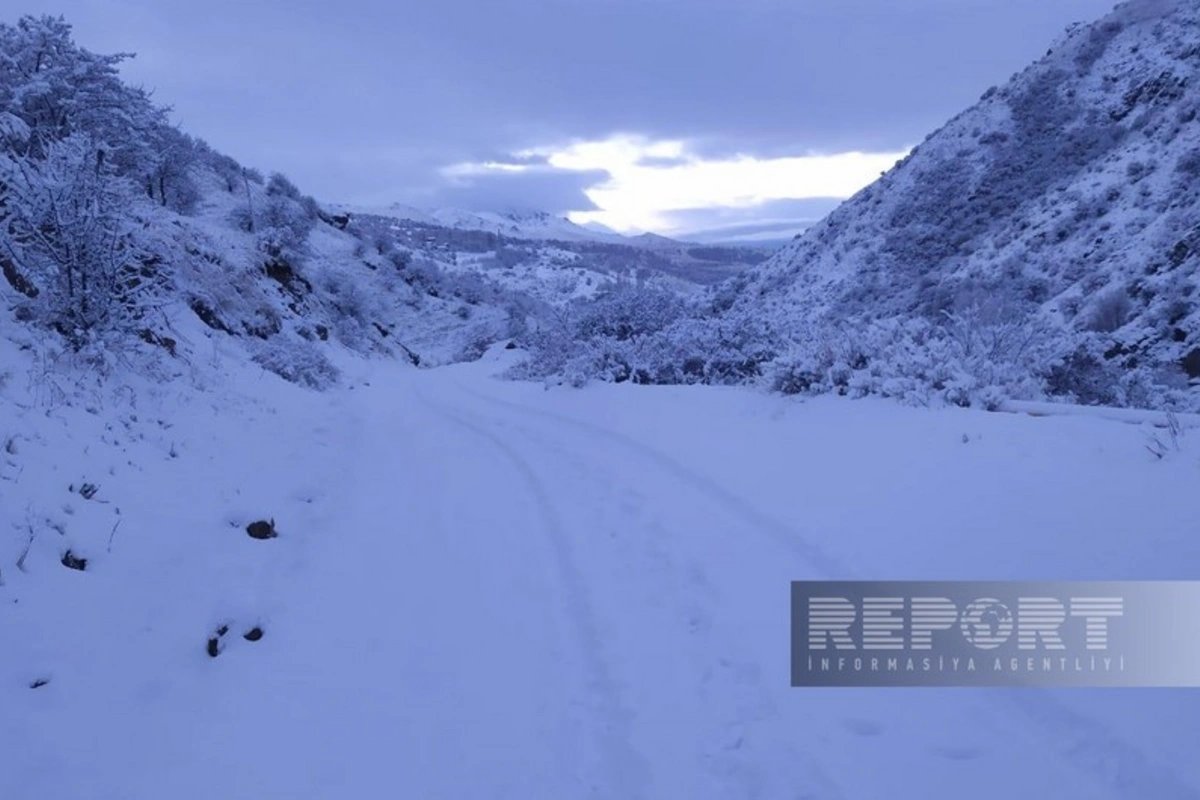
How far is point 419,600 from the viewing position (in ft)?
17.8

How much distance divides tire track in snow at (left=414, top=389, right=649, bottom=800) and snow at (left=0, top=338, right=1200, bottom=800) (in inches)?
0.7

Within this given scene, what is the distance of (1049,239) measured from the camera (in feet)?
87.4

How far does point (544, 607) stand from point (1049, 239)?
2862 cm

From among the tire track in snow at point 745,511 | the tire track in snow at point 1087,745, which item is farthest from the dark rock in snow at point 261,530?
the tire track in snow at point 1087,745

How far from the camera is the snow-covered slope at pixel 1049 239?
10.4m

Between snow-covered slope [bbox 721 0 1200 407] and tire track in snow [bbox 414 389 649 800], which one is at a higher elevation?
snow-covered slope [bbox 721 0 1200 407]

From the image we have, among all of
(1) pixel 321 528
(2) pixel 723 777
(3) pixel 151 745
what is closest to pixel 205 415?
(1) pixel 321 528

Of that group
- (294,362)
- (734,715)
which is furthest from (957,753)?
(294,362)

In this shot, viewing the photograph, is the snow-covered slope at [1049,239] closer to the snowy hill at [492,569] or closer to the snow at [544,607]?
the snowy hill at [492,569]

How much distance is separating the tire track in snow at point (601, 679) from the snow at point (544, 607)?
0.02 meters

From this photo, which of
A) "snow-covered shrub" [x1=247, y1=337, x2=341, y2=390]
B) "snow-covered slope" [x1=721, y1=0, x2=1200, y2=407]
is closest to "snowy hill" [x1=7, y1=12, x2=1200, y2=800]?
"snow-covered slope" [x1=721, y1=0, x2=1200, y2=407]

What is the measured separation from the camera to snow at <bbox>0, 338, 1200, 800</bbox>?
134 inches

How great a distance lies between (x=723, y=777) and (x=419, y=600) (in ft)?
9.42

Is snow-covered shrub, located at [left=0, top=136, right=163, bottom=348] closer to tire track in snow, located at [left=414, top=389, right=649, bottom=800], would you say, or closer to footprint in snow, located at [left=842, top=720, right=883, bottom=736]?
tire track in snow, located at [left=414, top=389, right=649, bottom=800]
